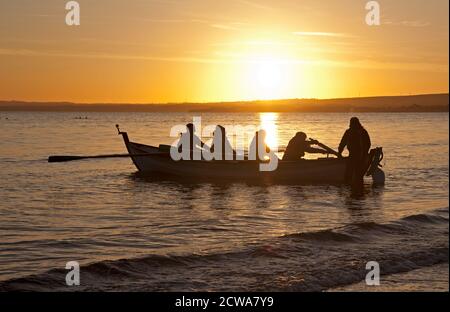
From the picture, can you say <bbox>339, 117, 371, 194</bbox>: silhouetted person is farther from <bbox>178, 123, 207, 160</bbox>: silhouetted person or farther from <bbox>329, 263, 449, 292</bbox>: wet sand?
<bbox>329, 263, 449, 292</bbox>: wet sand

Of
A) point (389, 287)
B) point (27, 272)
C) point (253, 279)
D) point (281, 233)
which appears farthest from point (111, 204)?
point (389, 287)

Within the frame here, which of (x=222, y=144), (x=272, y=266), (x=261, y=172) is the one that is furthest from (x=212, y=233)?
(x=261, y=172)

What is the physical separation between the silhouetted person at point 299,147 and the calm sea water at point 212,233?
127 cm

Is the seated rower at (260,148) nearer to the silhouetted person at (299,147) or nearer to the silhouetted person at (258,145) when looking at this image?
the silhouetted person at (258,145)

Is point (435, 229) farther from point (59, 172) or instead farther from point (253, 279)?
point (59, 172)

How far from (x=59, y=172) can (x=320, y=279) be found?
24308mm

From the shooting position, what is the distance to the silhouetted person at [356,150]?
2227 cm

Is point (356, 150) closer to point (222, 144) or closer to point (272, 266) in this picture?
point (222, 144)

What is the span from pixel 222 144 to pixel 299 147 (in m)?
2.93

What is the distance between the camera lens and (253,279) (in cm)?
1057

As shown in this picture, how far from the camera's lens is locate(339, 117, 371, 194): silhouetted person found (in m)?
22.3

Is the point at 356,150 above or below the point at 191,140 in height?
below

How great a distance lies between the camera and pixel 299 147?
Result: 80.5 ft

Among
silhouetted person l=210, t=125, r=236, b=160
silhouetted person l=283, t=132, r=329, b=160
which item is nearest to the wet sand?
silhouetted person l=283, t=132, r=329, b=160
